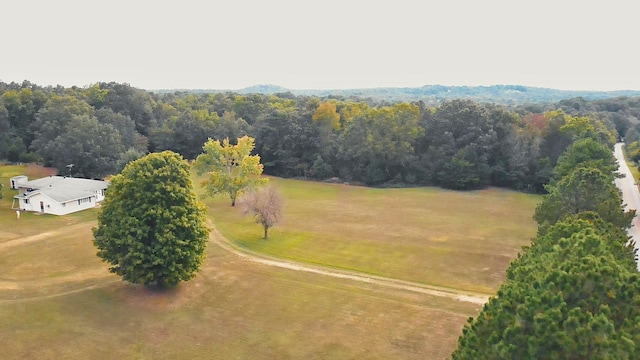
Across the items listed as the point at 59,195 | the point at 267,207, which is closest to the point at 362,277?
the point at 267,207

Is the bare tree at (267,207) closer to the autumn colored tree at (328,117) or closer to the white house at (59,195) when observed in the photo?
the white house at (59,195)

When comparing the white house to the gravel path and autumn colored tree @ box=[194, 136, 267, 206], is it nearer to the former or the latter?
autumn colored tree @ box=[194, 136, 267, 206]

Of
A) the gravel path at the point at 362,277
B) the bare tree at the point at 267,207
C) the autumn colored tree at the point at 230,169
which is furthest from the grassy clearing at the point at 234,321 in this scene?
the autumn colored tree at the point at 230,169

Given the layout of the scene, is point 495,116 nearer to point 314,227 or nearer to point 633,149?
point 633,149

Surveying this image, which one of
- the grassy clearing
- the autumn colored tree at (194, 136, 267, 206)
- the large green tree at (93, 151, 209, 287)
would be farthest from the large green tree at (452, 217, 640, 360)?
the autumn colored tree at (194, 136, 267, 206)

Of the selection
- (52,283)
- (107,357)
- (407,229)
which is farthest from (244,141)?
(107,357)
